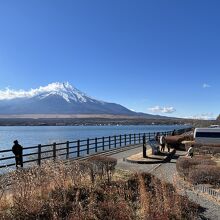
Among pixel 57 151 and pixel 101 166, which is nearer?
pixel 101 166

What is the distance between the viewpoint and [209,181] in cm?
1474

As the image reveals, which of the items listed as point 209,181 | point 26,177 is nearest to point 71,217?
point 26,177

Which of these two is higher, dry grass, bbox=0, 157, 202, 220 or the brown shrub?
the brown shrub

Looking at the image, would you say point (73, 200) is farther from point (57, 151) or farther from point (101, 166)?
point (57, 151)

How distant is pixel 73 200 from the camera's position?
406 inches

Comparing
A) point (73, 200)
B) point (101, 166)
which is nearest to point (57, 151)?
point (101, 166)

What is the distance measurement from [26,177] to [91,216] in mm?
1912

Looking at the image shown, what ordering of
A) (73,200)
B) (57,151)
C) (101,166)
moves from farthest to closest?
(57,151) < (101,166) < (73,200)

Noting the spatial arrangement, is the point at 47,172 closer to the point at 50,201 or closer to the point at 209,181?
the point at 50,201

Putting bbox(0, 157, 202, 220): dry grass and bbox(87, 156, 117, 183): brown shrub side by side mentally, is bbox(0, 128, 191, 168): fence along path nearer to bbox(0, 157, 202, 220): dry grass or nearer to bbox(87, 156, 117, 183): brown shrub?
bbox(87, 156, 117, 183): brown shrub

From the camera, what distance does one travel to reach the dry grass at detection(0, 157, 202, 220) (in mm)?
8969

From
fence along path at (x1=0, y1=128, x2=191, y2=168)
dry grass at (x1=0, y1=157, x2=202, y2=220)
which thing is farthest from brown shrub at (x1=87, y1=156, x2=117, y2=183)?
dry grass at (x1=0, y1=157, x2=202, y2=220)

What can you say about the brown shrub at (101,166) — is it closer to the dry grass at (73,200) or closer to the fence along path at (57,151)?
the fence along path at (57,151)

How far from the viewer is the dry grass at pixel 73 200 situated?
897 centimetres
